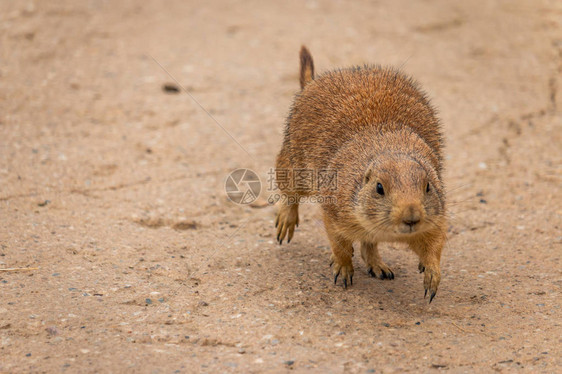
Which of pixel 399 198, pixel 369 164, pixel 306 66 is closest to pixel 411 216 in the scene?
pixel 399 198

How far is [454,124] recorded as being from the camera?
7434 mm

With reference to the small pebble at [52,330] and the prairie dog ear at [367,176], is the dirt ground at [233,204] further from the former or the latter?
the prairie dog ear at [367,176]

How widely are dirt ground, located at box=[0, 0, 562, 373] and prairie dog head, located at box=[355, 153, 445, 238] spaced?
2.24 ft

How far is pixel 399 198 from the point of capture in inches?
149

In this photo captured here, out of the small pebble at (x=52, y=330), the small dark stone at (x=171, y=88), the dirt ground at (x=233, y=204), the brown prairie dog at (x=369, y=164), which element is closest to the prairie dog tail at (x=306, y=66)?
the brown prairie dog at (x=369, y=164)

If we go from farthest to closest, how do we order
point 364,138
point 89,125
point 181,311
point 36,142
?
1. point 89,125
2. point 36,142
3. point 364,138
4. point 181,311

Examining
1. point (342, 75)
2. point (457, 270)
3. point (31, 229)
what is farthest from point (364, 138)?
point (31, 229)

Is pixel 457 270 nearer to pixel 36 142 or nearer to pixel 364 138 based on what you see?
pixel 364 138

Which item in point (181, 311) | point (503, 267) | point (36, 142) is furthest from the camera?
point (36, 142)

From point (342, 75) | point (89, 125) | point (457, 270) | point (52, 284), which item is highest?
point (342, 75)

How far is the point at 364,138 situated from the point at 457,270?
4.42 ft

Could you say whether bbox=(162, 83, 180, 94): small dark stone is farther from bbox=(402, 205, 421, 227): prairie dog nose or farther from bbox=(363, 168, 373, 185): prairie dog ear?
bbox=(402, 205, 421, 227): prairie dog nose

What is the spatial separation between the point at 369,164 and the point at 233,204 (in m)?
2.07

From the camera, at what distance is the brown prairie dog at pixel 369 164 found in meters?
3.88
